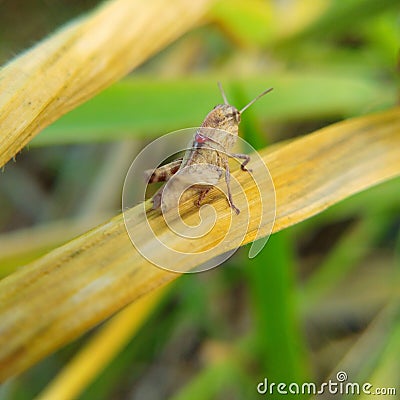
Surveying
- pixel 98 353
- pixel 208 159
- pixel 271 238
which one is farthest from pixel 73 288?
pixel 98 353

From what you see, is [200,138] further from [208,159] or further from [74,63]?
[74,63]

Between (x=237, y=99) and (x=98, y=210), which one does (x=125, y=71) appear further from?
(x=98, y=210)

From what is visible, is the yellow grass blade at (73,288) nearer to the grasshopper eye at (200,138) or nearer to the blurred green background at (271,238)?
the grasshopper eye at (200,138)

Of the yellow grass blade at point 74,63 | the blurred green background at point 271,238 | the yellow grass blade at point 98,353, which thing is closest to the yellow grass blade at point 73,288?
the yellow grass blade at point 74,63

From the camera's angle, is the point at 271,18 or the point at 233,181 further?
the point at 271,18

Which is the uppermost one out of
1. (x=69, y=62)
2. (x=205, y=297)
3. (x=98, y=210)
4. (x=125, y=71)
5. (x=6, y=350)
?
(x=98, y=210)

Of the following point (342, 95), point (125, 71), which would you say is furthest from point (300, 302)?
point (125, 71)

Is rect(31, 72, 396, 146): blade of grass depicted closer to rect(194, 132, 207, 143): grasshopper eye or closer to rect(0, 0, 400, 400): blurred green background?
rect(0, 0, 400, 400): blurred green background
